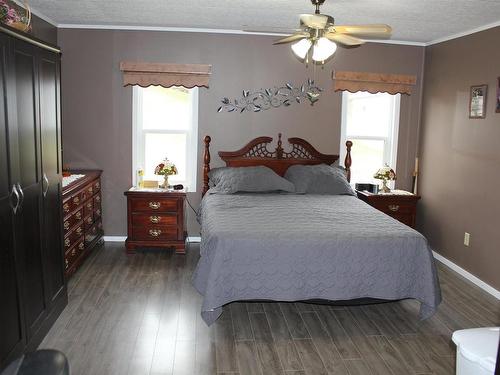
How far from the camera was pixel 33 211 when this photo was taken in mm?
2973

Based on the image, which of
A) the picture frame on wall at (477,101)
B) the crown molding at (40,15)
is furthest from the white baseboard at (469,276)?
the crown molding at (40,15)

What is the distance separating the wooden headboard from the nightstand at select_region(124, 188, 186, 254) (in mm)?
462

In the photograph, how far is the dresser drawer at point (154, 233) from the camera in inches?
200

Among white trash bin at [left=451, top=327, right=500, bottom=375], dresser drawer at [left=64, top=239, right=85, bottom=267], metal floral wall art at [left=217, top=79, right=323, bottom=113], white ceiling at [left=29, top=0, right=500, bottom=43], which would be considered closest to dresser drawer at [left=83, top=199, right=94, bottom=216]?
dresser drawer at [left=64, top=239, right=85, bottom=267]

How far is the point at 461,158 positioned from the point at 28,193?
3932 millimetres

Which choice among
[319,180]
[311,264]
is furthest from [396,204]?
[311,264]

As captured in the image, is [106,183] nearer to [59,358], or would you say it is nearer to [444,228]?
[444,228]

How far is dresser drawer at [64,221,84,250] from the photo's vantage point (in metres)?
4.15

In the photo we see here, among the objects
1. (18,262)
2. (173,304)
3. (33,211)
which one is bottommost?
(173,304)

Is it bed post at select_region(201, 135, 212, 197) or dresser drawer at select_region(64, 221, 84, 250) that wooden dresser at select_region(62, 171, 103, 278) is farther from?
bed post at select_region(201, 135, 212, 197)

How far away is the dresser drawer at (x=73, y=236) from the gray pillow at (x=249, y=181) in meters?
1.33

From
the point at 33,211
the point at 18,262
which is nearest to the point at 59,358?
the point at 18,262

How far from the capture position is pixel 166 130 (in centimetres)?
546

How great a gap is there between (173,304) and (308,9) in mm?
2678
